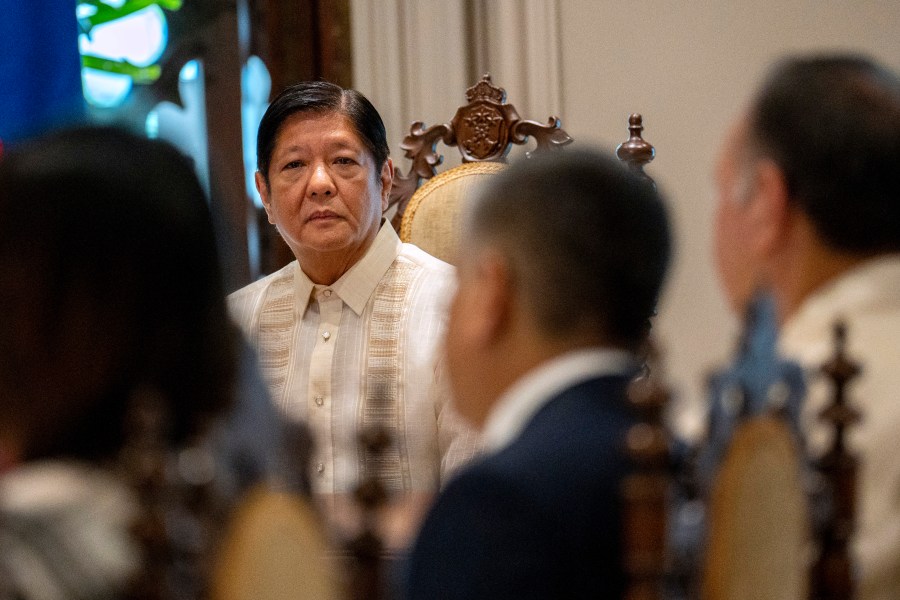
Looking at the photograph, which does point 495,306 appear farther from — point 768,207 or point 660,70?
point 660,70

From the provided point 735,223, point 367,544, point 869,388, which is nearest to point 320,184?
point 735,223

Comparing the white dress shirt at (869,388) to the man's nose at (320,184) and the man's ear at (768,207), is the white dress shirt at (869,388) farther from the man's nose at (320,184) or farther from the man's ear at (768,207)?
the man's nose at (320,184)

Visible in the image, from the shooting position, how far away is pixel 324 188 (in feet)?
8.82

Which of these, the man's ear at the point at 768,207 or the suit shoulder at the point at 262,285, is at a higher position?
the man's ear at the point at 768,207

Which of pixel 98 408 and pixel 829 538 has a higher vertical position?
pixel 98 408

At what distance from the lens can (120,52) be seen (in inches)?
148

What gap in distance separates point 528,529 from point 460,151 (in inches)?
87.5

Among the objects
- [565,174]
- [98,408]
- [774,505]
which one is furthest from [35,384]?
[774,505]

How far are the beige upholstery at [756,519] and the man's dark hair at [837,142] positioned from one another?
0.28 meters

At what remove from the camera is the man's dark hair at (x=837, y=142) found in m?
1.17

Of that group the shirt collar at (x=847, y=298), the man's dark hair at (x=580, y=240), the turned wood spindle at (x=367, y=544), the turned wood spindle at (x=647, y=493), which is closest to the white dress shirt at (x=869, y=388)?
the shirt collar at (x=847, y=298)

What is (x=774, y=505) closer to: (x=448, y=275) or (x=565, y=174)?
(x=565, y=174)

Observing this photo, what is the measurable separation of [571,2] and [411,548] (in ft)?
9.28

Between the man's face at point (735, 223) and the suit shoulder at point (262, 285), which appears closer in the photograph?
the man's face at point (735, 223)
